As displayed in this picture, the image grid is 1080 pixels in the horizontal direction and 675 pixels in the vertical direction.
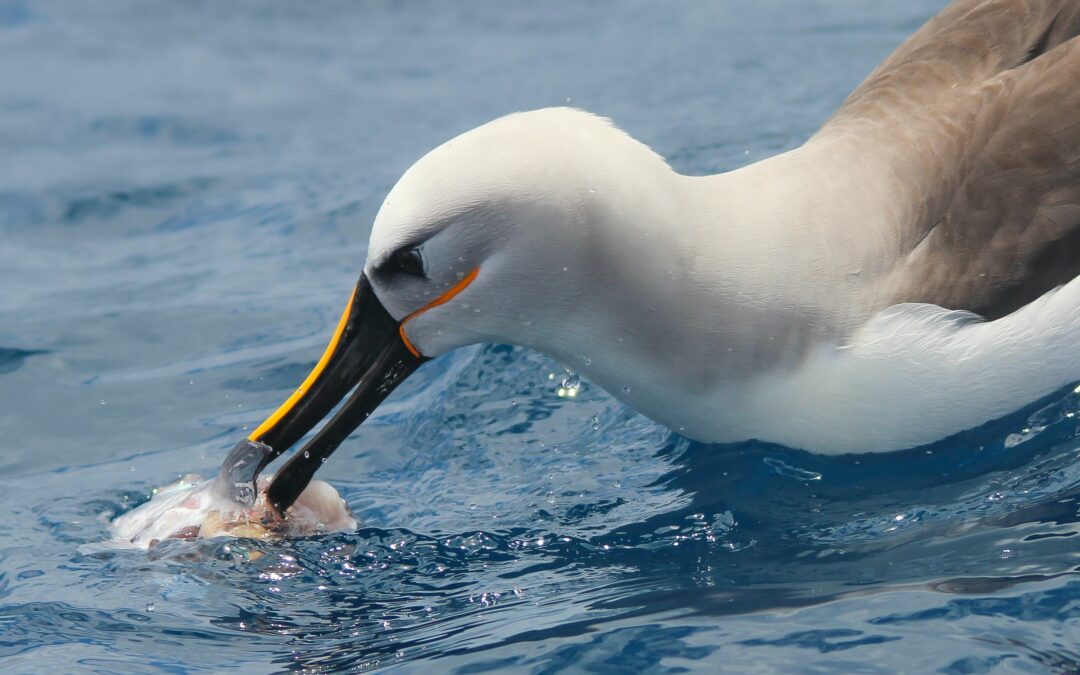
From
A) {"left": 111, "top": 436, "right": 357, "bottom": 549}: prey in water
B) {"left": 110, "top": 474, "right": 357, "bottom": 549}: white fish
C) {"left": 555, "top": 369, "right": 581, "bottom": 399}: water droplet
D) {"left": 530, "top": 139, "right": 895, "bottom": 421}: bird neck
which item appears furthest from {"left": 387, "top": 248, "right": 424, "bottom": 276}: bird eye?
{"left": 555, "top": 369, "right": 581, "bottom": 399}: water droplet

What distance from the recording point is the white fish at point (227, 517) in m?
6.02

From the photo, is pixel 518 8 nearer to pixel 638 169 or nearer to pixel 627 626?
pixel 638 169

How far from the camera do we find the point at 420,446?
24.7ft

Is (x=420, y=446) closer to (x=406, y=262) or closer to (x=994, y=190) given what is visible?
(x=406, y=262)

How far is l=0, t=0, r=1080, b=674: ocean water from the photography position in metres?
5.21

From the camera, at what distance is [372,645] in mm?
5320

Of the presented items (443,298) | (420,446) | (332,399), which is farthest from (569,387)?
(443,298)

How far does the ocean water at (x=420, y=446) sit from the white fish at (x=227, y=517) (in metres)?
0.09

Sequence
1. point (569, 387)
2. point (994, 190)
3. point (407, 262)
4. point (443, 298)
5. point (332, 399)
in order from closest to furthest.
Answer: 1. point (407, 262)
2. point (443, 298)
3. point (994, 190)
4. point (332, 399)
5. point (569, 387)

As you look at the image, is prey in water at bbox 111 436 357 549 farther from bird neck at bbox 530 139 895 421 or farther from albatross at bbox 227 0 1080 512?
bird neck at bbox 530 139 895 421

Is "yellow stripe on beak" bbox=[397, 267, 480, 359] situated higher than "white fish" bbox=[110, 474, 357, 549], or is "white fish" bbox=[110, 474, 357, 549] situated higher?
"yellow stripe on beak" bbox=[397, 267, 480, 359]

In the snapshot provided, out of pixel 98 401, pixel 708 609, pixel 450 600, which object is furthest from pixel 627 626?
pixel 98 401

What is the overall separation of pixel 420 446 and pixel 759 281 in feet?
7.79

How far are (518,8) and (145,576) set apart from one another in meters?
10.8
